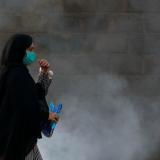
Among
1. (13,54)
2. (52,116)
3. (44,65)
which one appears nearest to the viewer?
(13,54)

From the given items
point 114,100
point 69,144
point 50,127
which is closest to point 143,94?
point 114,100

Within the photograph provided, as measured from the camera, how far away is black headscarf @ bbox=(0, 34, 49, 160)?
5.76 meters

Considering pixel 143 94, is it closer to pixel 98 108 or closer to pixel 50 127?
pixel 98 108

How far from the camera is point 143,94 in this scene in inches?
343

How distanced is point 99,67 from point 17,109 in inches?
120

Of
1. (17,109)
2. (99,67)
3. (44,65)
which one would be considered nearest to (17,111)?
(17,109)

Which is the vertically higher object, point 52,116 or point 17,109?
point 17,109

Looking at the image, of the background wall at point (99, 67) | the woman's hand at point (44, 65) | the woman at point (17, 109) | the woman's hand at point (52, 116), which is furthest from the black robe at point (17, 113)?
the background wall at point (99, 67)

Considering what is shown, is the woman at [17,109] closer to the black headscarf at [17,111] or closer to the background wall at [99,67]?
the black headscarf at [17,111]

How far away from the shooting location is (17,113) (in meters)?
5.75

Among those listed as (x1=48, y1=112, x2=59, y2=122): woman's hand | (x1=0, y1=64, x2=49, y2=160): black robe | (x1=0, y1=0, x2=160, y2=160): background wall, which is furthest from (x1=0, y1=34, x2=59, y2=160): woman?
(x1=0, y1=0, x2=160, y2=160): background wall

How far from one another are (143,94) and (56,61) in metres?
1.07

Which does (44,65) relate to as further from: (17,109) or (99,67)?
(99,67)

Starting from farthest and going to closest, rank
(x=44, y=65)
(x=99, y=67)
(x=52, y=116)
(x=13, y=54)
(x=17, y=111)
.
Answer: (x=99, y=67)
(x=44, y=65)
(x=52, y=116)
(x=13, y=54)
(x=17, y=111)
